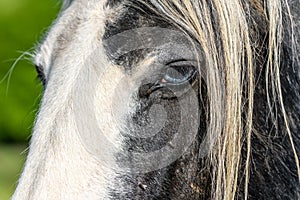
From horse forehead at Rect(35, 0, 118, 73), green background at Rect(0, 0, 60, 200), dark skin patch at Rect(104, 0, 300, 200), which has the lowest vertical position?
dark skin patch at Rect(104, 0, 300, 200)

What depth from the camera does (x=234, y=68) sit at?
9.94 feet

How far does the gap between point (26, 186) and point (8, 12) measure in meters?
10.0

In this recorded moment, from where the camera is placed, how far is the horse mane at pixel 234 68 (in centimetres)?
302

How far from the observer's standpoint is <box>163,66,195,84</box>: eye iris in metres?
3.02

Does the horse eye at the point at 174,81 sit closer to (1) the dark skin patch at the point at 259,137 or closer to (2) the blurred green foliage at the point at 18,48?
(1) the dark skin patch at the point at 259,137

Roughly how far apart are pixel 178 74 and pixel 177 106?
11 centimetres

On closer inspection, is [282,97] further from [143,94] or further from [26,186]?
[26,186]

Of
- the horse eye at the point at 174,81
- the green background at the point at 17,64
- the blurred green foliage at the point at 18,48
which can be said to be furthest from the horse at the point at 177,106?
the blurred green foliage at the point at 18,48

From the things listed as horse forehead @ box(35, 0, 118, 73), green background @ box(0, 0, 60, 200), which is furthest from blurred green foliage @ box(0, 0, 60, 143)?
horse forehead @ box(35, 0, 118, 73)

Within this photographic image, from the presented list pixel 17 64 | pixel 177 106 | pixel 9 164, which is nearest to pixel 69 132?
pixel 177 106

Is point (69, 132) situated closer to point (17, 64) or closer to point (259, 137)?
point (259, 137)

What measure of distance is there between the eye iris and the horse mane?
0.07 meters

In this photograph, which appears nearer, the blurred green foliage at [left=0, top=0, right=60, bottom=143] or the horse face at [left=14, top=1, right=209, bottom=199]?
the horse face at [left=14, top=1, right=209, bottom=199]

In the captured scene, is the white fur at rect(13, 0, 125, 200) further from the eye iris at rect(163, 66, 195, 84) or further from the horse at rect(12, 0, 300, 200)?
the eye iris at rect(163, 66, 195, 84)
